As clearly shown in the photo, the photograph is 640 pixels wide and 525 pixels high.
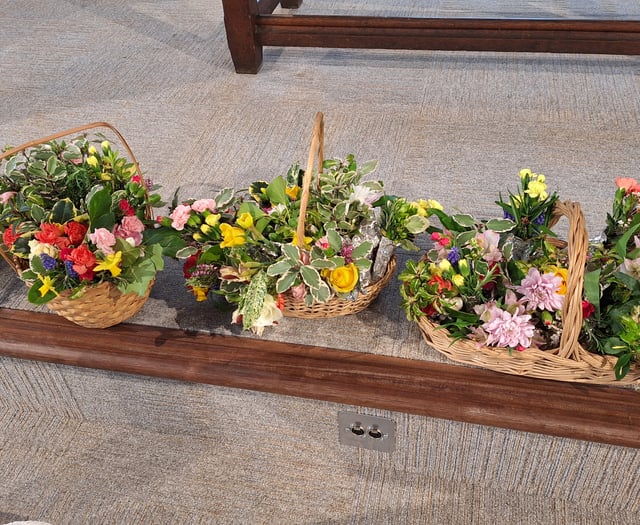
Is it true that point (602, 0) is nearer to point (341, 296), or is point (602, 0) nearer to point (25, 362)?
point (341, 296)

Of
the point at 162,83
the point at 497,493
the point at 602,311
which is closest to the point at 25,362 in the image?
the point at 497,493

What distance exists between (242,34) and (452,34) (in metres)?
0.76

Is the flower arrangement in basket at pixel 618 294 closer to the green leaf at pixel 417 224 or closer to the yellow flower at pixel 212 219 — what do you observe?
the green leaf at pixel 417 224

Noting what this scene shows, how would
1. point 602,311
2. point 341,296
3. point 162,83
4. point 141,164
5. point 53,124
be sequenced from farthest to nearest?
point 162,83 → point 53,124 → point 141,164 → point 341,296 → point 602,311

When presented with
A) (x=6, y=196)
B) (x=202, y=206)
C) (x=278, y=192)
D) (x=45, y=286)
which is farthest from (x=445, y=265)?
(x=6, y=196)

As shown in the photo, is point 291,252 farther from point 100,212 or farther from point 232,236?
point 100,212

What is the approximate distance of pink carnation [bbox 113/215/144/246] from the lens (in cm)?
114

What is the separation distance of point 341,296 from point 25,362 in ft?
2.36

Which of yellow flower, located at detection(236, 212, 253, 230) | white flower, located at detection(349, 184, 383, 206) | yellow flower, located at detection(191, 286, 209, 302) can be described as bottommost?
yellow flower, located at detection(191, 286, 209, 302)

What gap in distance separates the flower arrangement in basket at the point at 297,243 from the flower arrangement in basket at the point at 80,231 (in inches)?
3.4

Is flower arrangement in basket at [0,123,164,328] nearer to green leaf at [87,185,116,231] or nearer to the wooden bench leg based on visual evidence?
green leaf at [87,185,116,231]

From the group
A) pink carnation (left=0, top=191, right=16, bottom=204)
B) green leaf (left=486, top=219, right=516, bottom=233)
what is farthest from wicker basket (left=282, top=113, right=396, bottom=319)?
pink carnation (left=0, top=191, right=16, bottom=204)

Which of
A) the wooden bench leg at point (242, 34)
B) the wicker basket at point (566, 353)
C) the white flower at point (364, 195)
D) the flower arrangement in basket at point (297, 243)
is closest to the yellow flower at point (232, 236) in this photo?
the flower arrangement in basket at point (297, 243)

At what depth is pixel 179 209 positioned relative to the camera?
1175 mm
